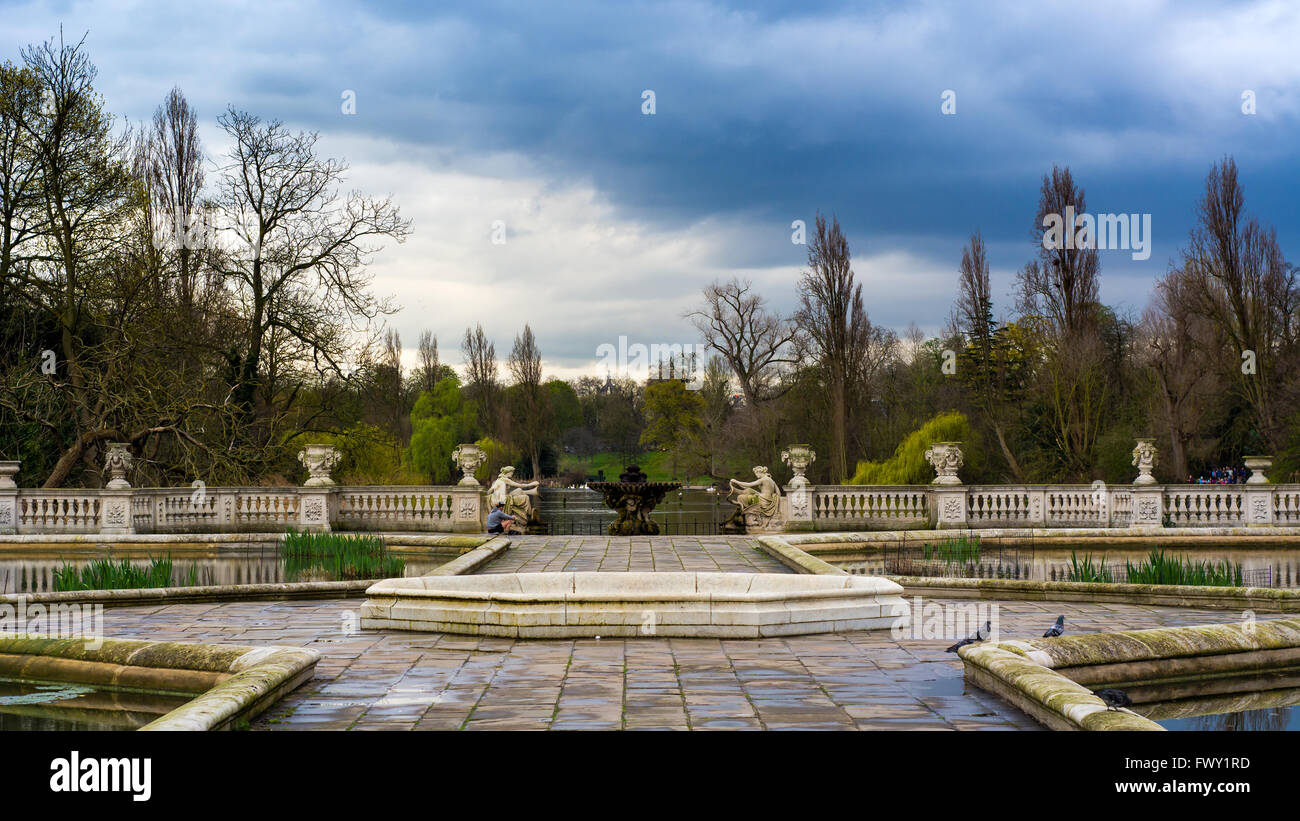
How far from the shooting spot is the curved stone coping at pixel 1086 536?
52.5 ft

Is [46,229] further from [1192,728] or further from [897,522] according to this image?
[1192,728]

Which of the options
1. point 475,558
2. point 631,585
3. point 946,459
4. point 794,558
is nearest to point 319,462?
point 475,558

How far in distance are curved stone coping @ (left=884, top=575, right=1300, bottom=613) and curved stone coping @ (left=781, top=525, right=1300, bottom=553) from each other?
169 inches

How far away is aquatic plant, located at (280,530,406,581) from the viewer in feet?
42.3

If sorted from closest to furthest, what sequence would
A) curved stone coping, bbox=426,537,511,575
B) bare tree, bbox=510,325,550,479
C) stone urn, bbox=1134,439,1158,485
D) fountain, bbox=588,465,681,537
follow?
curved stone coping, bbox=426,537,511,575, fountain, bbox=588,465,681,537, stone urn, bbox=1134,439,1158,485, bare tree, bbox=510,325,550,479

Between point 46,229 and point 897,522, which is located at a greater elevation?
point 46,229

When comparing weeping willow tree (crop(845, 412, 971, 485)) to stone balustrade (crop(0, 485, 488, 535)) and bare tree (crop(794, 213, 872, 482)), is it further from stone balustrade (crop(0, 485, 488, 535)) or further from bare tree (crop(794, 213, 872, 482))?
stone balustrade (crop(0, 485, 488, 535))

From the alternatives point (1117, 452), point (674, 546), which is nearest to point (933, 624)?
point (674, 546)

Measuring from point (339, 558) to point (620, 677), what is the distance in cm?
707

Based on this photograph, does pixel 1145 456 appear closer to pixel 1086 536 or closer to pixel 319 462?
pixel 1086 536

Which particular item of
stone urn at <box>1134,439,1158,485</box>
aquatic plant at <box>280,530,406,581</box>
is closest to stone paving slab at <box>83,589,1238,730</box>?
aquatic plant at <box>280,530,406,581</box>

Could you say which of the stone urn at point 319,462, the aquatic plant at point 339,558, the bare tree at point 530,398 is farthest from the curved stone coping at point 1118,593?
the bare tree at point 530,398
